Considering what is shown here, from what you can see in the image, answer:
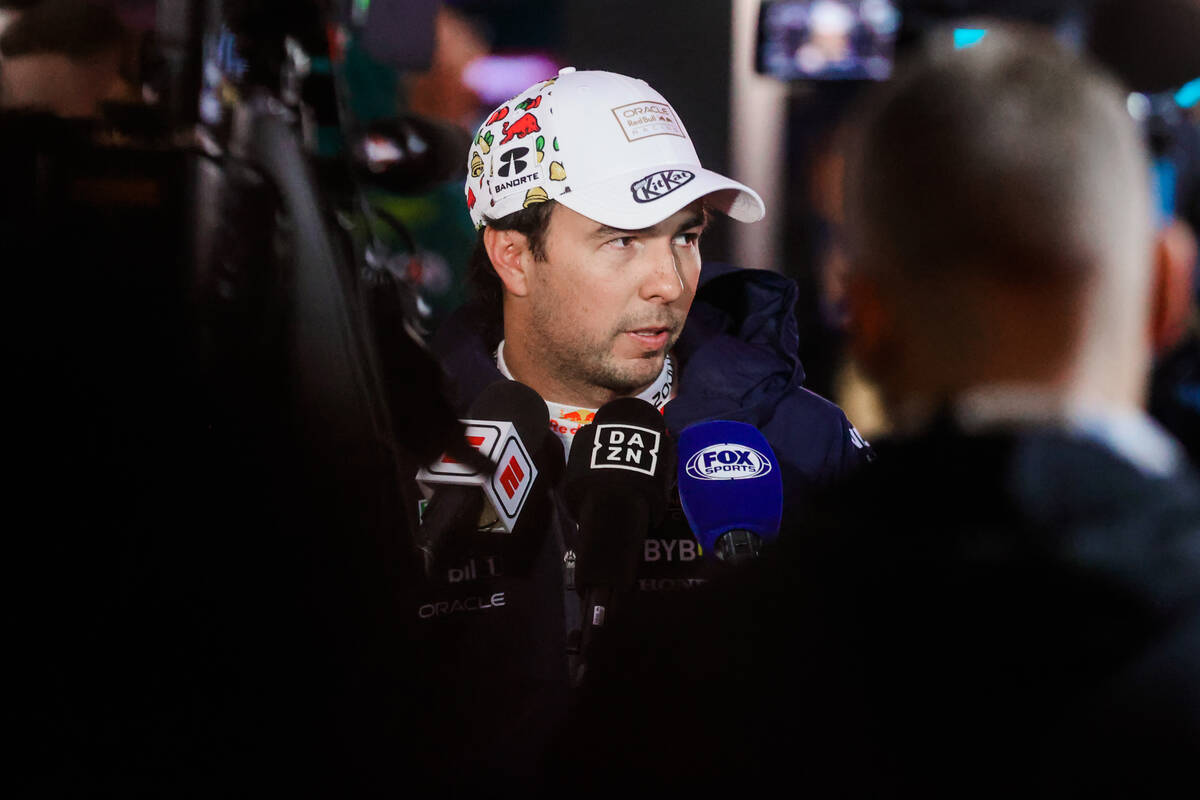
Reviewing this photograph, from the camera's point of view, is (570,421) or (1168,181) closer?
(570,421)

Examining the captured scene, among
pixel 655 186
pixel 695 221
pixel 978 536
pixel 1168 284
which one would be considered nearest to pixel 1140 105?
pixel 695 221

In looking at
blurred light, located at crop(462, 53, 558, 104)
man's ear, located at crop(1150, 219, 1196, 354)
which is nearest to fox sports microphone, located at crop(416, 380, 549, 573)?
man's ear, located at crop(1150, 219, 1196, 354)

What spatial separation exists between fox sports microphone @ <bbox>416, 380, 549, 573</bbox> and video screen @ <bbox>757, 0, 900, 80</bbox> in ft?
8.26

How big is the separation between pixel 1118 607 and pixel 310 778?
85 centimetres

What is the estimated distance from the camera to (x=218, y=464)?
121 centimetres

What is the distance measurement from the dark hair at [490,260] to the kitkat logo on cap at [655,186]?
16 centimetres

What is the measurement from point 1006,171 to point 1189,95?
2.56 meters

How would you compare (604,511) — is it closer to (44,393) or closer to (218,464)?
(218,464)

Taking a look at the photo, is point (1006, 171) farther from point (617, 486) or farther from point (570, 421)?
point (570, 421)

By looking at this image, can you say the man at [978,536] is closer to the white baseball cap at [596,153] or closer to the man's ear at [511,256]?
the white baseball cap at [596,153]

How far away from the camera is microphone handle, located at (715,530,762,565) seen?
1624 mm

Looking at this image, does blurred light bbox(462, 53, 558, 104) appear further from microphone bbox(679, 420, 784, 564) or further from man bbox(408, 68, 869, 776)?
microphone bbox(679, 420, 784, 564)

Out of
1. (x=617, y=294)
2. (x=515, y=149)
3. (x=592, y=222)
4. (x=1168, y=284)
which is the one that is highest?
(x=1168, y=284)

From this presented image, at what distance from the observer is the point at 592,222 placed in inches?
75.4
